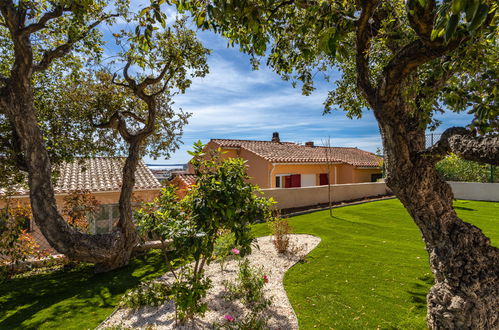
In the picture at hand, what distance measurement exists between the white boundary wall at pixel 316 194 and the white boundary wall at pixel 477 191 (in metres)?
5.26

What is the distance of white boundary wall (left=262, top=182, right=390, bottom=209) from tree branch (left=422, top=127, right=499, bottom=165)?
10952 mm

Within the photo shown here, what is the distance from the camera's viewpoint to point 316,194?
1661 centimetres

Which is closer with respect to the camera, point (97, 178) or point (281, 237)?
point (281, 237)

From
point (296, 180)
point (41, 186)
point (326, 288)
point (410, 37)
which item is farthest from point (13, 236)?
point (296, 180)

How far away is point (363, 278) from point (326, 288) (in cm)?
111

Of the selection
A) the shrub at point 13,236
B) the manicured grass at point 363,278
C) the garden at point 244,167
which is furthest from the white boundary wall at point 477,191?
the shrub at point 13,236

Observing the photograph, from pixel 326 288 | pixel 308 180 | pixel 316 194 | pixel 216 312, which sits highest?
pixel 308 180

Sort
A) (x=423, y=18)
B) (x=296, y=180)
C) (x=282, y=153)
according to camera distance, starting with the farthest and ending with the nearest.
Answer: (x=282, y=153) < (x=296, y=180) < (x=423, y=18)

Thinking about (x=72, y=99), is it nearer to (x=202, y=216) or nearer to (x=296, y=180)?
(x=202, y=216)

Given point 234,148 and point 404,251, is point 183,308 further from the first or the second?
point 234,148

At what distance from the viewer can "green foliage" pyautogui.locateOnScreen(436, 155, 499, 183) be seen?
18953 mm

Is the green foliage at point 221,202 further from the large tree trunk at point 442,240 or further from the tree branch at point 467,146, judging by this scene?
the tree branch at point 467,146

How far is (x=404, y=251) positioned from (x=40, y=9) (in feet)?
41.5

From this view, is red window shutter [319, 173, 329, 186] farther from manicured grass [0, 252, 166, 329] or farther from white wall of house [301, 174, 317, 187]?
manicured grass [0, 252, 166, 329]
